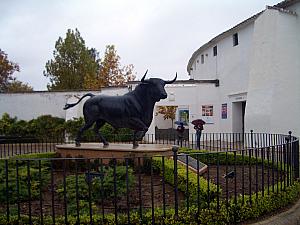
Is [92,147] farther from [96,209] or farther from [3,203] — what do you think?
[96,209]

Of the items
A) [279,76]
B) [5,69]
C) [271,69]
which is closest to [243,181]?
[279,76]

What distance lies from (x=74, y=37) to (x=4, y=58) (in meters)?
9.51

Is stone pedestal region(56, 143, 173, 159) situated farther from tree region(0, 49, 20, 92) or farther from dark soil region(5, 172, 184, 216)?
tree region(0, 49, 20, 92)

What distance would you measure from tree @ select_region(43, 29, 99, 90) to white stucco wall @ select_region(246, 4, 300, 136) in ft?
61.7

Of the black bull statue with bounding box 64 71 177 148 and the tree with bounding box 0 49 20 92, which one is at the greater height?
the tree with bounding box 0 49 20 92

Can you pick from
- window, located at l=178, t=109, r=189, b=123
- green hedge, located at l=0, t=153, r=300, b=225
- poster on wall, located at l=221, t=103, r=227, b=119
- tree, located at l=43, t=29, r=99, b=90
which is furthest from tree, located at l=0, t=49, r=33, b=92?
green hedge, located at l=0, t=153, r=300, b=225

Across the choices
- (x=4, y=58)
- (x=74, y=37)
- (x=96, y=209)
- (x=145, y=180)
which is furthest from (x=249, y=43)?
(x=4, y=58)

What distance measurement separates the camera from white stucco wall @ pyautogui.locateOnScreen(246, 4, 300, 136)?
14961mm

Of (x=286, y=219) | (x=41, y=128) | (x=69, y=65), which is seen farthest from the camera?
(x=69, y=65)

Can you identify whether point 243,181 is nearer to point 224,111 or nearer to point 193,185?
point 193,185

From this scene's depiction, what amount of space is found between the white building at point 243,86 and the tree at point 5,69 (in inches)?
549

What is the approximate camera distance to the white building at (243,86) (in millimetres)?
15156

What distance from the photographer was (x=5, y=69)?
35031 millimetres

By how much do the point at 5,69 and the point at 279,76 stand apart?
2959 centimetres
